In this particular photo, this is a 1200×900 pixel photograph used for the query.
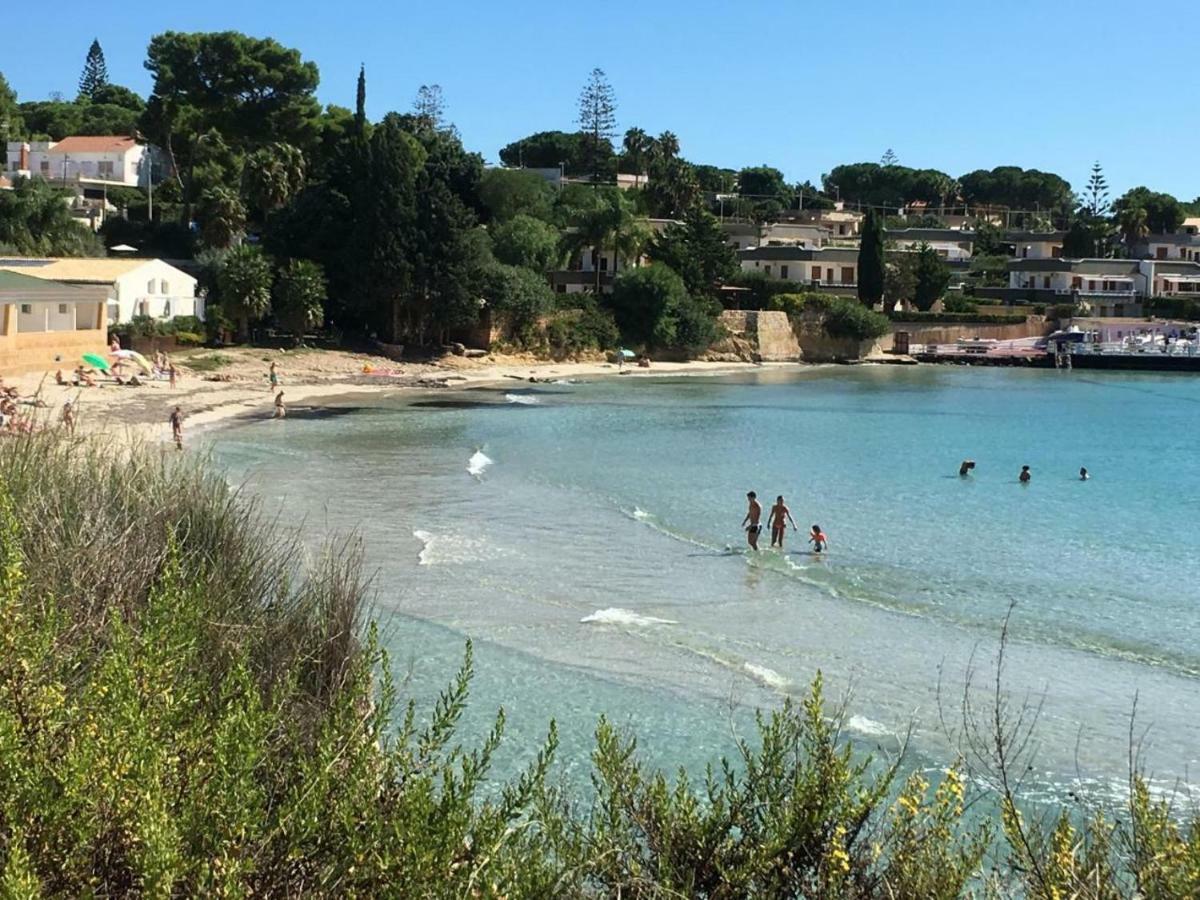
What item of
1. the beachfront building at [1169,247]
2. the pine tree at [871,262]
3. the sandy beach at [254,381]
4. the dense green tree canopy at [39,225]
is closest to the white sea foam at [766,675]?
the sandy beach at [254,381]

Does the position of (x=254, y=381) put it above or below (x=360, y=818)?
above

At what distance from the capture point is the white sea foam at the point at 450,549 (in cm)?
2303

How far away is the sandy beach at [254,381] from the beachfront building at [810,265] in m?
23.6

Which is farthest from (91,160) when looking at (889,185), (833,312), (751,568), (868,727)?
(889,185)

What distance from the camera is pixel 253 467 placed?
3262cm

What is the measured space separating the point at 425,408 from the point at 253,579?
125ft

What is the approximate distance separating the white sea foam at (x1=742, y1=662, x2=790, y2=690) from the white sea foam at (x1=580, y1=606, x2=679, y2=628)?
244 cm

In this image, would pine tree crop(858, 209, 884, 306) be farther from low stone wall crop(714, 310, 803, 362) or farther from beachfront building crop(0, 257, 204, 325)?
beachfront building crop(0, 257, 204, 325)

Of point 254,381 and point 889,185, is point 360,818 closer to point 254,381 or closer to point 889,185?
point 254,381

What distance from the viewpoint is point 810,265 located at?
96.1 meters

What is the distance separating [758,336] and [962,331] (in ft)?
64.8

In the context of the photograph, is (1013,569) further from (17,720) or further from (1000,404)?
(1000,404)

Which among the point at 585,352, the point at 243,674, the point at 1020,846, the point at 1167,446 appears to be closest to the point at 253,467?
the point at 243,674

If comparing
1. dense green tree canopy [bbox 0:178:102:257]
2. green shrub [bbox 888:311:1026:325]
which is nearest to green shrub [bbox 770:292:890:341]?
green shrub [bbox 888:311:1026:325]
